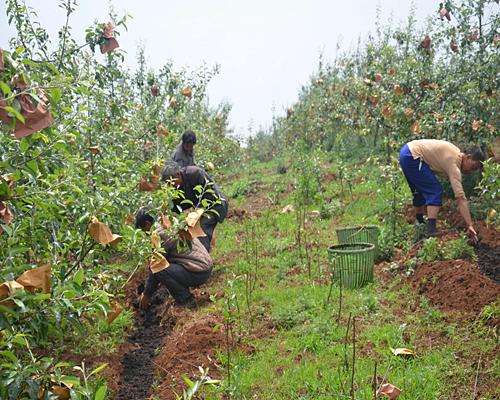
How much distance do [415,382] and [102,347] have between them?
2.42m

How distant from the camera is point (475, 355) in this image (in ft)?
10.9

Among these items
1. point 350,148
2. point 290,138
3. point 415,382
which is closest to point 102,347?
point 415,382

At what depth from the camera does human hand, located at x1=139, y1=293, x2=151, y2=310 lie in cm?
500

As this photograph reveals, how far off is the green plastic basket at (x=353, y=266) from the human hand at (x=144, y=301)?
1792 millimetres

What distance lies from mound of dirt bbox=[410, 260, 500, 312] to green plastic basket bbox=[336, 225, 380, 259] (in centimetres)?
91

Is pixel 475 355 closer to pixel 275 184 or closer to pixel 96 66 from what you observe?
pixel 96 66

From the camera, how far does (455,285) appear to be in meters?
4.23

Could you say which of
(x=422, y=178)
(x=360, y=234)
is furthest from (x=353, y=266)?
(x=422, y=178)

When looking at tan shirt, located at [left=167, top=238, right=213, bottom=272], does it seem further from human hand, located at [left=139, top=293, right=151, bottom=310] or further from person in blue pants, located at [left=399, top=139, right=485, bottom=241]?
person in blue pants, located at [left=399, top=139, right=485, bottom=241]

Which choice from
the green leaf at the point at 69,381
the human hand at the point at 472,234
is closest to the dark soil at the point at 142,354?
the green leaf at the point at 69,381

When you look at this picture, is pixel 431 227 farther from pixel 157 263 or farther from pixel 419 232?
pixel 157 263

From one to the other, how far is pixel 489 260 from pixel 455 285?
36.0 inches

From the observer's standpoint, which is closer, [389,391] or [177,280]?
[389,391]

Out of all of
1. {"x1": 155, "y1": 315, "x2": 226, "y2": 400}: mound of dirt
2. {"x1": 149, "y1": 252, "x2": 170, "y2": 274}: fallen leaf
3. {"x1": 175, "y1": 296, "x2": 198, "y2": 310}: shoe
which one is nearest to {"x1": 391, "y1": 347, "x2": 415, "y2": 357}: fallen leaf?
{"x1": 155, "y1": 315, "x2": 226, "y2": 400}: mound of dirt
